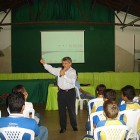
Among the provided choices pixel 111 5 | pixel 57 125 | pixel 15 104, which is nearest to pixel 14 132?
pixel 15 104

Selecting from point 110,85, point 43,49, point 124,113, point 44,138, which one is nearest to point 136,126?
point 124,113

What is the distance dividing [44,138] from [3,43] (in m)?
11.4

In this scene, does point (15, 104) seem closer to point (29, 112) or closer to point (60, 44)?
point (29, 112)

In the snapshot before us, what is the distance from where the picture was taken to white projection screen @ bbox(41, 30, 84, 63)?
13609 mm

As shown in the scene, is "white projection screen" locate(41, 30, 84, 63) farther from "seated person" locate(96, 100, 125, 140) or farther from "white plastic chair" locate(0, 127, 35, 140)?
"white plastic chair" locate(0, 127, 35, 140)

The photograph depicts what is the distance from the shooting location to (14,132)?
8.29ft

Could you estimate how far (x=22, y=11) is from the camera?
Result: 44.7 ft

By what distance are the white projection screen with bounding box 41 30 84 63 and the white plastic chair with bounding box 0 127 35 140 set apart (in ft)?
36.5

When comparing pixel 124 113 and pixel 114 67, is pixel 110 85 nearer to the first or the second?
pixel 114 67

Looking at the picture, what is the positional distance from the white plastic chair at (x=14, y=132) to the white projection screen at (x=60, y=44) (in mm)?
11115

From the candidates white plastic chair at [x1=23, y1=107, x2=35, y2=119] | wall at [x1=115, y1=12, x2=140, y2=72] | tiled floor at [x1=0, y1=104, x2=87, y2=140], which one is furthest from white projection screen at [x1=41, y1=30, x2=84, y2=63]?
white plastic chair at [x1=23, y1=107, x2=35, y2=119]

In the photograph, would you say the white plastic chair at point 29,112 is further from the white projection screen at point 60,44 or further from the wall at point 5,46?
the wall at point 5,46

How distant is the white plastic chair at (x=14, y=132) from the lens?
251 cm

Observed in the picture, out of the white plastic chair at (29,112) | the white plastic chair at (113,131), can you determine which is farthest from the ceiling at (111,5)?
the white plastic chair at (113,131)
